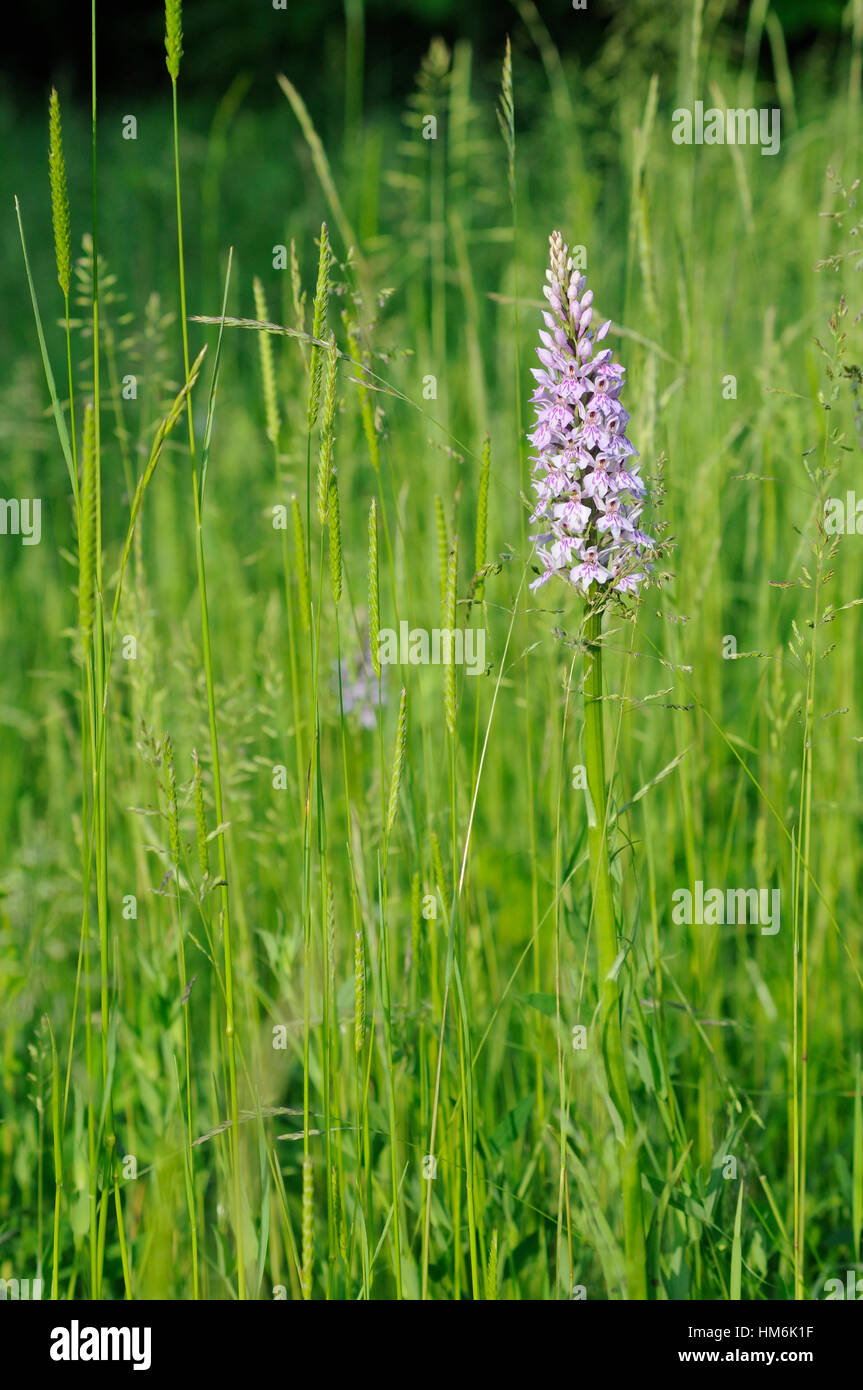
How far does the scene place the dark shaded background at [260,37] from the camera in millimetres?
11523

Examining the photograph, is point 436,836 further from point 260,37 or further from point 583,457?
point 260,37

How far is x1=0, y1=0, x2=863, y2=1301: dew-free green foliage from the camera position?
3.57ft

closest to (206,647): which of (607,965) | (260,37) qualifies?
(607,965)

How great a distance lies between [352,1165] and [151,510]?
258cm

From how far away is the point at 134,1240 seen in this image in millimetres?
1447

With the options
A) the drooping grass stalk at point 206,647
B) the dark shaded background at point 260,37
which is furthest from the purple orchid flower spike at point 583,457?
the dark shaded background at point 260,37

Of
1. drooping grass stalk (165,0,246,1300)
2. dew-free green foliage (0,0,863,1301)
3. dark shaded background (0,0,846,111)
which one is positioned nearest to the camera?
drooping grass stalk (165,0,246,1300)

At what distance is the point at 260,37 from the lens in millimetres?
11812

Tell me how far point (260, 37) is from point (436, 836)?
502 inches

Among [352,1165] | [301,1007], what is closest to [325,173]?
[301,1007]

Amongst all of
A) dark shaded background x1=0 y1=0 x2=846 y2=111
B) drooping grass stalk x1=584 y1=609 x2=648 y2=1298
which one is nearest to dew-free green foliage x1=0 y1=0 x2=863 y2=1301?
drooping grass stalk x1=584 y1=609 x2=648 y2=1298

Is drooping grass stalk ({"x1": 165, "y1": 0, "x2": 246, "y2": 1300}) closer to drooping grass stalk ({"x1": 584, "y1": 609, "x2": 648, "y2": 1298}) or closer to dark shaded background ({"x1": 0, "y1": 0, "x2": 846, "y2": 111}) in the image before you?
drooping grass stalk ({"x1": 584, "y1": 609, "x2": 648, "y2": 1298})

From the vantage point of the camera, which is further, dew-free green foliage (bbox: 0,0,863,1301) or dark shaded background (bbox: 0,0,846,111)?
dark shaded background (bbox: 0,0,846,111)
